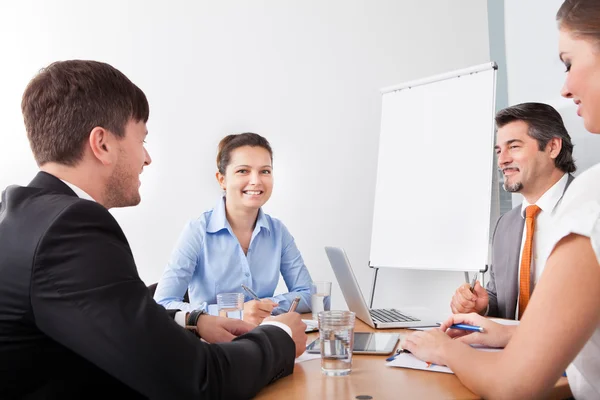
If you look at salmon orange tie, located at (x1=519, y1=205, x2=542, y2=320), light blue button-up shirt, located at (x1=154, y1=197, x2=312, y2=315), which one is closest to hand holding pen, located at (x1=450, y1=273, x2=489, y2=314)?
salmon orange tie, located at (x1=519, y1=205, x2=542, y2=320)

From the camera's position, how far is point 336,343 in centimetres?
136

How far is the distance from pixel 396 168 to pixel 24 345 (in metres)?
3.11

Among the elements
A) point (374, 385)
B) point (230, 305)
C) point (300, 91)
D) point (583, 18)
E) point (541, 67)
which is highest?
point (300, 91)

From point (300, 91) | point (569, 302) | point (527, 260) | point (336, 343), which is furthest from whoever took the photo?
point (300, 91)

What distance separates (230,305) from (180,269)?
861 mm

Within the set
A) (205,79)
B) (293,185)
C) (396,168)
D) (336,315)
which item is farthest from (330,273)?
(336,315)

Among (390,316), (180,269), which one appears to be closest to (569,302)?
(390,316)

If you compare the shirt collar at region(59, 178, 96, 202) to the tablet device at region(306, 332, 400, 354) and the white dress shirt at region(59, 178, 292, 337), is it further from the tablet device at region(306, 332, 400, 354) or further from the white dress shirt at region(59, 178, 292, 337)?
the tablet device at region(306, 332, 400, 354)

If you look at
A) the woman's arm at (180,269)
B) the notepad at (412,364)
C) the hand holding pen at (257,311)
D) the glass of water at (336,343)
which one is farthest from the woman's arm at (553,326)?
the woman's arm at (180,269)

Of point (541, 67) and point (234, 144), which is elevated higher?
point (541, 67)

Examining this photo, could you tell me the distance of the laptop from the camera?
1.95m

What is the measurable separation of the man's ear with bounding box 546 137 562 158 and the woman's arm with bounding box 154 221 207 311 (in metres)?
1.82

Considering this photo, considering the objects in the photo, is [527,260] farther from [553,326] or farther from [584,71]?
[553,326]

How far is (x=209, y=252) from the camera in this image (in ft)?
9.06
